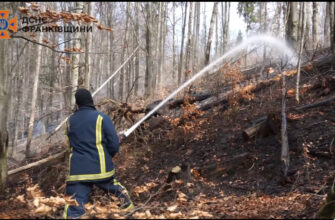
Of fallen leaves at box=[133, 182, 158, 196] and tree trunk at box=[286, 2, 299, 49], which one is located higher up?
tree trunk at box=[286, 2, 299, 49]

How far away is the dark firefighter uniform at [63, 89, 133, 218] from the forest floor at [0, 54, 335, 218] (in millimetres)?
232

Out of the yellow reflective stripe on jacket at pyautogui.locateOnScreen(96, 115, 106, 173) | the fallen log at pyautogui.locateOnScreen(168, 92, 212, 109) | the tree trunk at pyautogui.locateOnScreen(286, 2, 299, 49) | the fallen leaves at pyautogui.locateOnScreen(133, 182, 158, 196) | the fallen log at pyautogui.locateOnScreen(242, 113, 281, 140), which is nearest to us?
the yellow reflective stripe on jacket at pyautogui.locateOnScreen(96, 115, 106, 173)

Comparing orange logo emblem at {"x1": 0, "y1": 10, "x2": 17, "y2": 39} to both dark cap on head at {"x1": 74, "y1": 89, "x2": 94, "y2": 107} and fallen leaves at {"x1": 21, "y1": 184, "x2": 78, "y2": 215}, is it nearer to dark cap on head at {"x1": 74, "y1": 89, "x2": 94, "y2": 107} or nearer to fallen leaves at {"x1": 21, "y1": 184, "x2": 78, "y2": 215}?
dark cap on head at {"x1": 74, "y1": 89, "x2": 94, "y2": 107}

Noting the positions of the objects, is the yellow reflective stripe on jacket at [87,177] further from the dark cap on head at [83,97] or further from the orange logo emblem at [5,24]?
the orange logo emblem at [5,24]

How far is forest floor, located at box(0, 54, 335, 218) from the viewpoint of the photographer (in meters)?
3.92

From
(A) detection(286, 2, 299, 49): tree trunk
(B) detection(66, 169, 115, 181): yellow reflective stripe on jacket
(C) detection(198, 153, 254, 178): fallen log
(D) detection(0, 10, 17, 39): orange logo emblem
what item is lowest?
(C) detection(198, 153, 254, 178): fallen log

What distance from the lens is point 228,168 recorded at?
20.6 feet

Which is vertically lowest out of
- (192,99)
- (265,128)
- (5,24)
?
(265,128)

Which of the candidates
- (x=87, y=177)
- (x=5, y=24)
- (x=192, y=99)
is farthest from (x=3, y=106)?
(x=192, y=99)

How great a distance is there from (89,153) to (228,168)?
3.30 metres

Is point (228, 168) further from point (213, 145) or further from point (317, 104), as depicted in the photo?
point (317, 104)

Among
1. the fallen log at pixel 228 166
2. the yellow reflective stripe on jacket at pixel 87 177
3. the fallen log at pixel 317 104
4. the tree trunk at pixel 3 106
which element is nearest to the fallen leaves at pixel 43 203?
the yellow reflective stripe on jacket at pixel 87 177

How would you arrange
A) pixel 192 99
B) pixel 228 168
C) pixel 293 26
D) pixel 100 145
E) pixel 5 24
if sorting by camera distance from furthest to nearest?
pixel 293 26 → pixel 192 99 → pixel 228 168 → pixel 5 24 → pixel 100 145

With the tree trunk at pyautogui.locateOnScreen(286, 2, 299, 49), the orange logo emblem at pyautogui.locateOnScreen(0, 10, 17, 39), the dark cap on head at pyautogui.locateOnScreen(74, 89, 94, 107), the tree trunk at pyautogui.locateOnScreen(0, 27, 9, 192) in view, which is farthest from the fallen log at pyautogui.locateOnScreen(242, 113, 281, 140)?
the orange logo emblem at pyautogui.locateOnScreen(0, 10, 17, 39)
